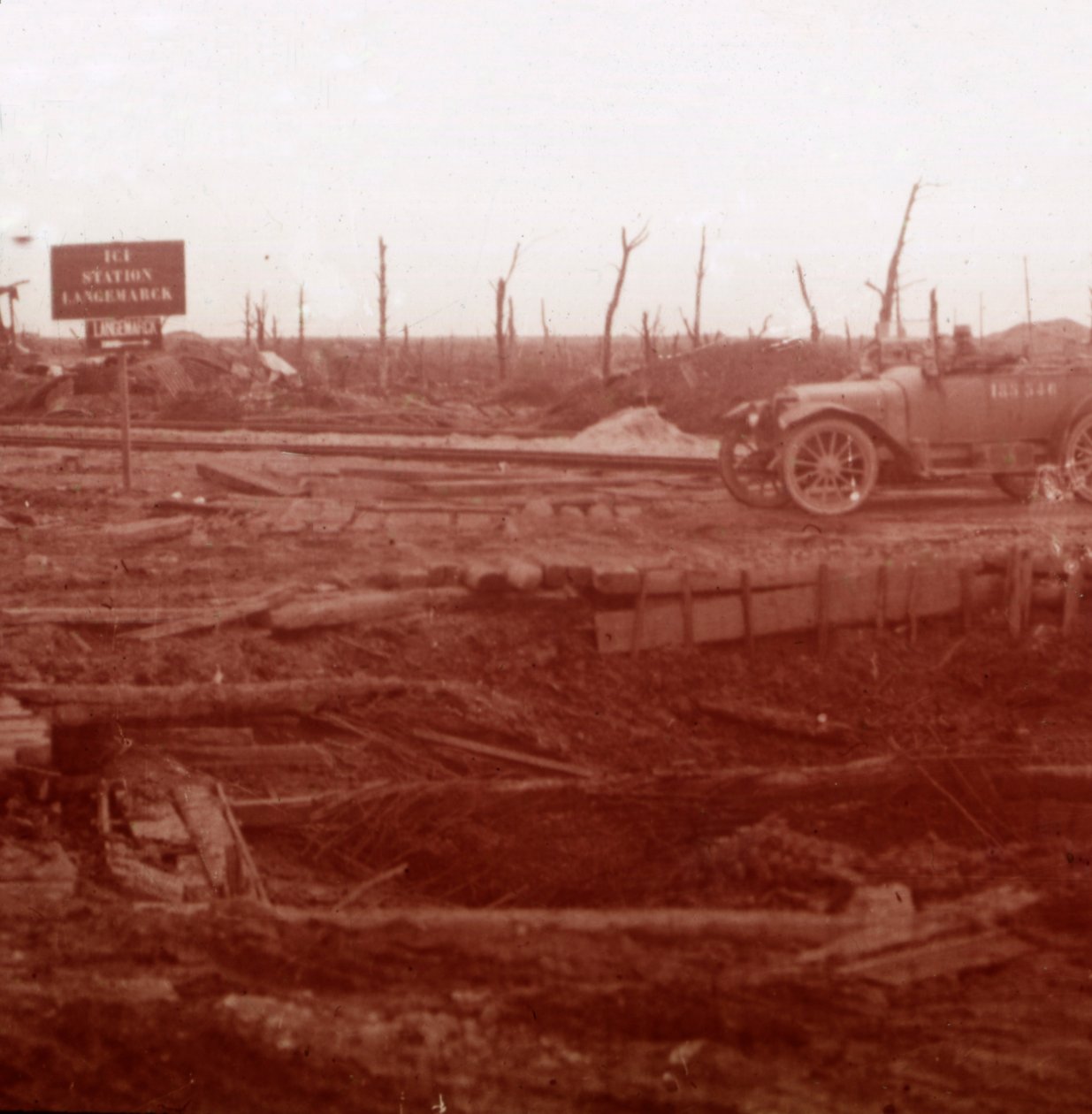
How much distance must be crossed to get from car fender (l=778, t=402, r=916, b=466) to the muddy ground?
688 mm

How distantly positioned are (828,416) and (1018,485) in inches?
102

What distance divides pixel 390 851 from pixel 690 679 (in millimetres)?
2621

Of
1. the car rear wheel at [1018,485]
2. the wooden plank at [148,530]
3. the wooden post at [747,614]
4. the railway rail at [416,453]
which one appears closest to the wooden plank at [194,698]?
the wooden post at [747,614]

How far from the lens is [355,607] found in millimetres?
8773

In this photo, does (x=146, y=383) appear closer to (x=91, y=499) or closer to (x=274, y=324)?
(x=274, y=324)

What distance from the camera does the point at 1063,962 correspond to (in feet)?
17.0

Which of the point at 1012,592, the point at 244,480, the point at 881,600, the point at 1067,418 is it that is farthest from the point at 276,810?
the point at 1067,418

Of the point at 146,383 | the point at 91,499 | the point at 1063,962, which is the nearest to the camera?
the point at 1063,962

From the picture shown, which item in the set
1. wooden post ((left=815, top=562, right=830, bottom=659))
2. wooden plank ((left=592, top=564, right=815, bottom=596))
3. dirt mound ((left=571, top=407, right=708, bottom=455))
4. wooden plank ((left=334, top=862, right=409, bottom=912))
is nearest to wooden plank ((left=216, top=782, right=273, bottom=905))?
wooden plank ((left=334, top=862, right=409, bottom=912))

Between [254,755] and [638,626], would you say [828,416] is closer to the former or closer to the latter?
[638,626]

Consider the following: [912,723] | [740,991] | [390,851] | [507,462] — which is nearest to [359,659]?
[390,851]

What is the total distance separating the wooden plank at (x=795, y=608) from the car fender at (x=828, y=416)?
106 inches

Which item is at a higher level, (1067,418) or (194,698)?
(1067,418)

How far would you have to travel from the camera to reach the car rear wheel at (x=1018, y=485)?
43.5ft
